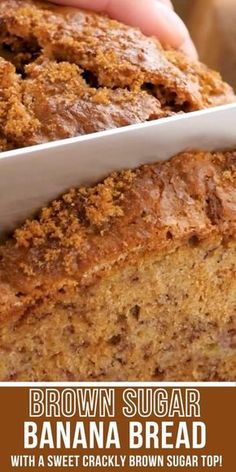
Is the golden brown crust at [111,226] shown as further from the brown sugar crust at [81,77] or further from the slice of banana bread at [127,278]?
the brown sugar crust at [81,77]

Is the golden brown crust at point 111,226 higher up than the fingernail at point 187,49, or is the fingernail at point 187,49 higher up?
the fingernail at point 187,49

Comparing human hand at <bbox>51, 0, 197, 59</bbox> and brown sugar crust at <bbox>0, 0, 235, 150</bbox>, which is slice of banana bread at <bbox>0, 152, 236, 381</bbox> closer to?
brown sugar crust at <bbox>0, 0, 235, 150</bbox>

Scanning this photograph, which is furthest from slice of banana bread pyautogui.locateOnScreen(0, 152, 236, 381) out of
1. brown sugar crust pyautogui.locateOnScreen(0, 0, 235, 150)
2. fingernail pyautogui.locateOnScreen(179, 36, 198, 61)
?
fingernail pyautogui.locateOnScreen(179, 36, 198, 61)

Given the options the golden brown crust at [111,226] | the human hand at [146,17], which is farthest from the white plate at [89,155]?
the human hand at [146,17]

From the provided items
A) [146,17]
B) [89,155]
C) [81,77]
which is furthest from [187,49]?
[89,155]

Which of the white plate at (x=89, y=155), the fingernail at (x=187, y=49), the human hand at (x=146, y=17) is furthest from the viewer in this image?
the fingernail at (x=187, y=49)
